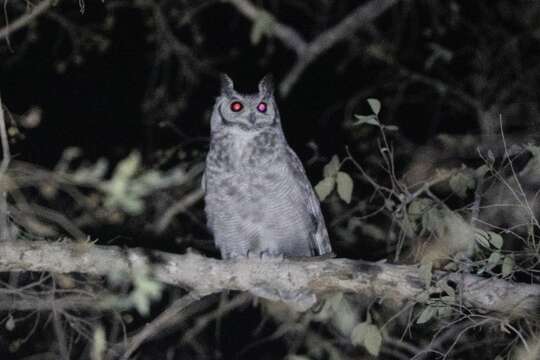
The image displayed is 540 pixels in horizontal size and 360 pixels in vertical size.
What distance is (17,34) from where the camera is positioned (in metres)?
5.67

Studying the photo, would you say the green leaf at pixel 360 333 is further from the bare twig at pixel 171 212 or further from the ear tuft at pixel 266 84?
the ear tuft at pixel 266 84

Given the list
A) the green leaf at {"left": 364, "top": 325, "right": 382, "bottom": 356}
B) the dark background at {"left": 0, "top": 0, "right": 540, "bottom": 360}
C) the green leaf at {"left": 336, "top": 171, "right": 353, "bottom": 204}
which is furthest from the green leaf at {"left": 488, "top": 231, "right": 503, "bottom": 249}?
the dark background at {"left": 0, "top": 0, "right": 540, "bottom": 360}

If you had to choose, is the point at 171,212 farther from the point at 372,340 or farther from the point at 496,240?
the point at 496,240

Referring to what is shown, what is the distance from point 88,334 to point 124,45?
12.9 feet

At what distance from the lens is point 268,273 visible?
10.9 ft

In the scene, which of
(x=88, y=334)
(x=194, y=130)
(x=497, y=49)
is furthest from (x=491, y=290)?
(x=194, y=130)

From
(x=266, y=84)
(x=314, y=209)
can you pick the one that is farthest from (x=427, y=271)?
(x=266, y=84)

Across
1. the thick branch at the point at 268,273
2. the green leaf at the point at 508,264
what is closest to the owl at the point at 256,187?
the thick branch at the point at 268,273

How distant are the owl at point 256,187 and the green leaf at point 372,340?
1308mm

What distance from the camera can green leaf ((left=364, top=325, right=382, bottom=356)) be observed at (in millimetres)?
2822

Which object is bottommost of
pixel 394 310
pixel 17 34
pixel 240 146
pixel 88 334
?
pixel 394 310

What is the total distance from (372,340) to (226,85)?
229 cm

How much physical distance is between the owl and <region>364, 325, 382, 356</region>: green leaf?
1308 millimetres

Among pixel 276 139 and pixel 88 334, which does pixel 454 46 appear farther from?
pixel 88 334
